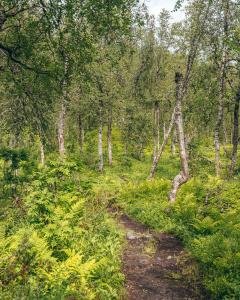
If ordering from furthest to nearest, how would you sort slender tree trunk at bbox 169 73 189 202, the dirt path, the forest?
slender tree trunk at bbox 169 73 189 202 < the dirt path < the forest

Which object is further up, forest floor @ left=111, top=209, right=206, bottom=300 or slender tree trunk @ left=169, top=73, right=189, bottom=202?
slender tree trunk @ left=169, top=73, right=189, bottom=202

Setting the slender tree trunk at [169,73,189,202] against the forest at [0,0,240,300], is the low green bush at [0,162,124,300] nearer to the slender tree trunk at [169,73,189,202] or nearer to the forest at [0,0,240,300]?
the forest at [0,0,240,300]

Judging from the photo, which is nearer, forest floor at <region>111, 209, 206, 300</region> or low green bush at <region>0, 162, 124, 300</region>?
low green bush at <region>0, 162, 124, 300</region>

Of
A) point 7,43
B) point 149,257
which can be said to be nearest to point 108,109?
point 7,43

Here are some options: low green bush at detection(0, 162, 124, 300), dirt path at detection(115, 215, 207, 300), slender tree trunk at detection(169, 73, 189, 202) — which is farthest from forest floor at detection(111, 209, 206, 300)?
slender tree trunk at detection(169, 73, 189, 202)

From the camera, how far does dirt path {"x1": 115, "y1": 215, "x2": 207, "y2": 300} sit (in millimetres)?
7523

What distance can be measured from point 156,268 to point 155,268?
0.03 metres

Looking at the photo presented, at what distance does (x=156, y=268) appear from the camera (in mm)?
8836

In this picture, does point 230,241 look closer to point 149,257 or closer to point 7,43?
point 149,257

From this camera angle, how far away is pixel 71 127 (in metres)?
35.5

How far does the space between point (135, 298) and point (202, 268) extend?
7.43 feet

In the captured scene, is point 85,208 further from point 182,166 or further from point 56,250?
point 182,166

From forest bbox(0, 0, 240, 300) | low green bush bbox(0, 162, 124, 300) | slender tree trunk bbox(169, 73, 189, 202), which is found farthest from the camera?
slender tree trunk bbox(169, 73, 189, 202)

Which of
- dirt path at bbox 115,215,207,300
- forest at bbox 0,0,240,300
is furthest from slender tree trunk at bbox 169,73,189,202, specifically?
dirt path at bbox 115,215,207,300
